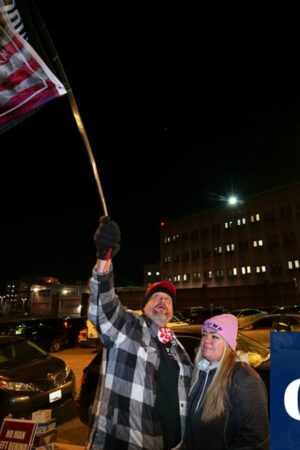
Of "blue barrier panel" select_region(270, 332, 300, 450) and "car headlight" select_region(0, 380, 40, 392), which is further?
"car headlight" select_region(0, 380, 40, 392)

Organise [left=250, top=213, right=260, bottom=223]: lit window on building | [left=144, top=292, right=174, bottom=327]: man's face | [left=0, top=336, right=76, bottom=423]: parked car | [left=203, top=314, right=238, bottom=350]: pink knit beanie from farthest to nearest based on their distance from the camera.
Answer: [left=250, top=213, right=260, bottom=223]: lit window on building
[left=0, top=336, right=76, bottom=423]: parked car
[left=144, top=292, right=174, bottom=327]: man's face
[left=203, top=314, right=238, bottom=350]: pink knit beanie

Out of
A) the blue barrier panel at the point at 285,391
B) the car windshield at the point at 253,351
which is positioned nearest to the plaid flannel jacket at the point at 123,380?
the blue barrier panel at the point at 285,391

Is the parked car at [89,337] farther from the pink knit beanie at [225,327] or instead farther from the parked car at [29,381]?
the pink knit beanie at [225,327]

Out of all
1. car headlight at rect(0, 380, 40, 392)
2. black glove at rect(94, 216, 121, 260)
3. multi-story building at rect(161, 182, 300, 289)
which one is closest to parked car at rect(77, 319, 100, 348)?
car headlight at rect(0, 380, 40, 392)

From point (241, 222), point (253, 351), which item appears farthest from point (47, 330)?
point (241, 222)

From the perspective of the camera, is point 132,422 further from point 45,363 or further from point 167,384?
point 45,363

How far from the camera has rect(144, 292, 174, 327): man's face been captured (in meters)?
2.90

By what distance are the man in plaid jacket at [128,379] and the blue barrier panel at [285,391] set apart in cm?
69

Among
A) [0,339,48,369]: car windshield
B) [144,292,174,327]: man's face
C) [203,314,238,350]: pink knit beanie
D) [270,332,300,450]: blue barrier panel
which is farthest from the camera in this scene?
[0,339,48,369]: car windshield

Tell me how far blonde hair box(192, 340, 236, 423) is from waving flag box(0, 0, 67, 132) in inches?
111

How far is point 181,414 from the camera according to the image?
8.54ft

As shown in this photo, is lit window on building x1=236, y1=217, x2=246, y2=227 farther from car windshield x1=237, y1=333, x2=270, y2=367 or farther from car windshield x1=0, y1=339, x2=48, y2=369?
car windshield x1=0, y1=339, x2=48, y2=369

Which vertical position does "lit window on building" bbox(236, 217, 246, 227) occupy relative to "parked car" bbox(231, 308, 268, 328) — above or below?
above

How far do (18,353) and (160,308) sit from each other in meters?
6.29
